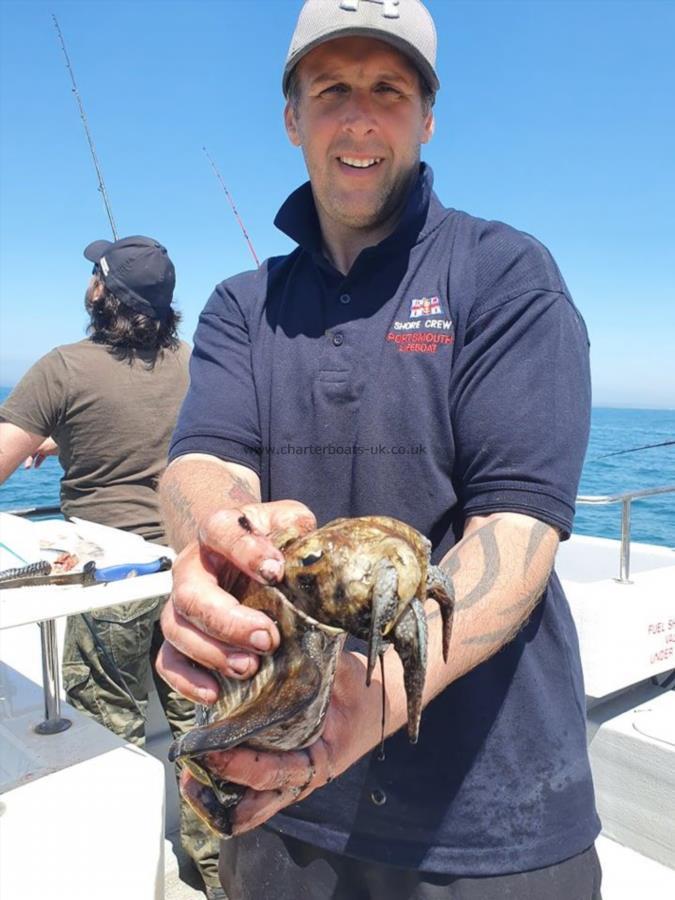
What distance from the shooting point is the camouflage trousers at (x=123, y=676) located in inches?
161

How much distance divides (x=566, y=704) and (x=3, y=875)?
6.61 feet

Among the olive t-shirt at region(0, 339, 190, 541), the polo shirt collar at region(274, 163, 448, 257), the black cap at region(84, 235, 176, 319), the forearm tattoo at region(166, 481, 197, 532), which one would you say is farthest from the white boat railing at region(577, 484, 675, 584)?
the forearm tattoo at region(166, 481, 197, 532)

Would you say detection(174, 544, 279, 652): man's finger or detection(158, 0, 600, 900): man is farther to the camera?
detection(158, 0, 600, 900): man

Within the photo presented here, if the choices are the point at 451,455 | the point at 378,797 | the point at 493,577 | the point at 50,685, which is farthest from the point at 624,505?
the point at 50,685

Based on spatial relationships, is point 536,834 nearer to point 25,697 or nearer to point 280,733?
point 280,733

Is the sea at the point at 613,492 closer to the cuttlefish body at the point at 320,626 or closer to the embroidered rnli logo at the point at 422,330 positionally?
the embroidered rnli logo at the point at 422,330

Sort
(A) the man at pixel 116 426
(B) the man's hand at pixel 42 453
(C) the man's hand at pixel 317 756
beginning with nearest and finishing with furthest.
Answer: (C) the man's hand at pixel 317 756, (A) the man at pixel 116 426, (B) the man's hand at pixel 42 453

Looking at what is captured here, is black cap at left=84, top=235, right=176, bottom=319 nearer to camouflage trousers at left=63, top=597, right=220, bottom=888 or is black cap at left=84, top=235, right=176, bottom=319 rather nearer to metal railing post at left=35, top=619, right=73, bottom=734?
camouflage trousers at left=63, top=597, right=220, bottom=888

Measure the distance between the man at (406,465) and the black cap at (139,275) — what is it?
2418mm

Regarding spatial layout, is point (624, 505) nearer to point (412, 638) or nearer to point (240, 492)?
point (240, 492)

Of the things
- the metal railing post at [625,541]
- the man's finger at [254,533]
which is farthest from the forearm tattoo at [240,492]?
the metal railing post at [625,541]

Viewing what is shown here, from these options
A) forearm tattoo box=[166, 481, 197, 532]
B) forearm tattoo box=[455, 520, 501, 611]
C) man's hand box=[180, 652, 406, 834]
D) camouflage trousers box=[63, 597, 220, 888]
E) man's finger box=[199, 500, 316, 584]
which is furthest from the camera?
camouflage trousers box=[63, 597, 220, 888]

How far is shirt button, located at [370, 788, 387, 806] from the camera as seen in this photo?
6.98 ft

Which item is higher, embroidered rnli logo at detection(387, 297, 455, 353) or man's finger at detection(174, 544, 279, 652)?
embroidered rnli logo at detection(387, 297, 455, 353)
